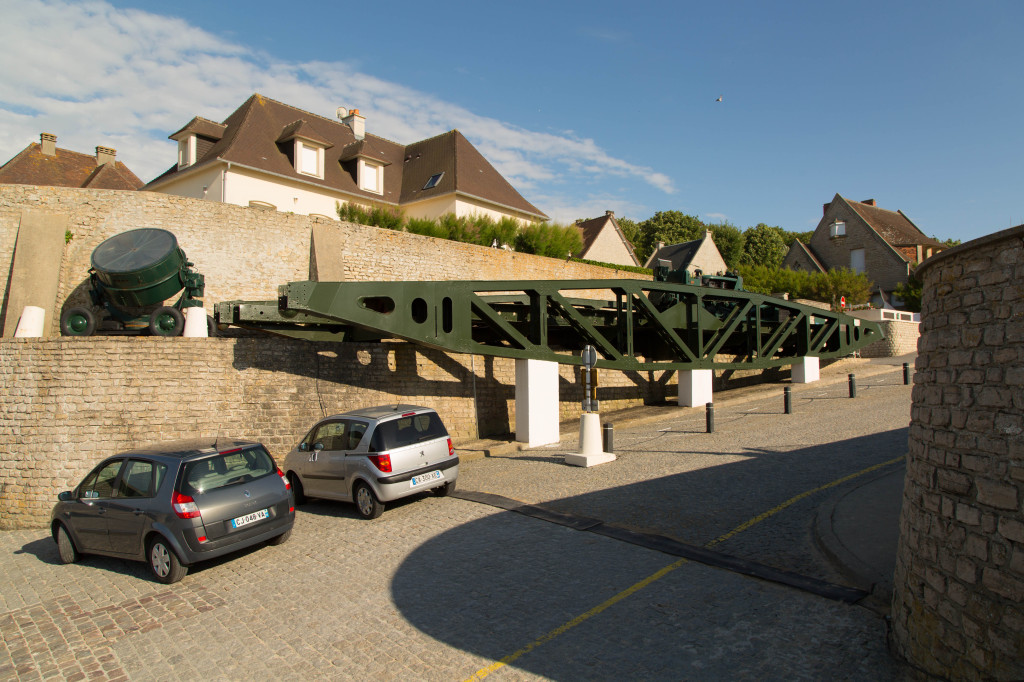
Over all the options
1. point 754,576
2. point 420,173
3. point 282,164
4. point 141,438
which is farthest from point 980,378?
point 420,173

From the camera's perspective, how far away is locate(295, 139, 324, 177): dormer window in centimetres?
2386

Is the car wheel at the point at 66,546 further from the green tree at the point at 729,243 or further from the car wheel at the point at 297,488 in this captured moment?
the green tree at the point at 729,243

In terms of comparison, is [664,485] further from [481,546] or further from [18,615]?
[18,615]

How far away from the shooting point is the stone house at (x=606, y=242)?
36844 millimetres

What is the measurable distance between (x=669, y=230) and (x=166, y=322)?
50977 millimetres

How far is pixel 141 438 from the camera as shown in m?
11.4

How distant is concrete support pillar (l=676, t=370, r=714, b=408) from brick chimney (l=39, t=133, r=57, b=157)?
29.0 m

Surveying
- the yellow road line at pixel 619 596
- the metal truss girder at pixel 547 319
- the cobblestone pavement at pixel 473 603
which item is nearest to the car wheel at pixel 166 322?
the metal truss girder at pixel 547 319

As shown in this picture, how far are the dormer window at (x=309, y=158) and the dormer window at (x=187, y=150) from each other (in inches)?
151

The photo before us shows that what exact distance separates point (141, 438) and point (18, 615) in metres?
5.22

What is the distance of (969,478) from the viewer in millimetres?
4016

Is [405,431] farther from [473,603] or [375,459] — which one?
[473,603]

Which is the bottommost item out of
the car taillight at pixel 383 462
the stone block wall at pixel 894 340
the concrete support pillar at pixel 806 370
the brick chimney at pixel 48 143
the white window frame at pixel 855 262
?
the car taillight at pixel 383 462

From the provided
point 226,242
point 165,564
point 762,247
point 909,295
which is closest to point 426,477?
point 165,564
